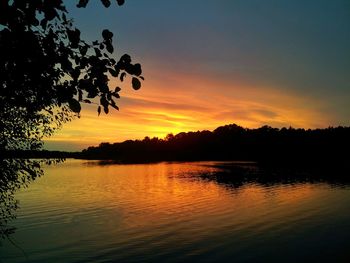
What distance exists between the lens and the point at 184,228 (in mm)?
32219

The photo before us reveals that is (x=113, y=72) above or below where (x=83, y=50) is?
below

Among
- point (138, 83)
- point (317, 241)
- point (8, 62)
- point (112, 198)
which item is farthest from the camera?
point (112, 198)

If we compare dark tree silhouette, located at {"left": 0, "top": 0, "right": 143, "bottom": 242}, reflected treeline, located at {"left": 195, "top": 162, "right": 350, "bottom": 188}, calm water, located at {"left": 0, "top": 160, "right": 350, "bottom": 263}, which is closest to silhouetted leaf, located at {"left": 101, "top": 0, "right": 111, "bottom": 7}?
dark tree silhouette, located at {"left": 0, "top": 0, "right": 143, "bottom": 242}

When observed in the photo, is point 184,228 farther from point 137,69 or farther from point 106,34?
point 137,69

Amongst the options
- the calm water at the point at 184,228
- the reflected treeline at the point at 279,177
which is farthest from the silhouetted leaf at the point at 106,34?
the reflected treeline at the point at 279,177

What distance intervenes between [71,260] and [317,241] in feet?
56.8

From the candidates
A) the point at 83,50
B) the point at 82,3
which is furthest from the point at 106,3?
the point at 83,50

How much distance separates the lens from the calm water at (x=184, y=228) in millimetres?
24719

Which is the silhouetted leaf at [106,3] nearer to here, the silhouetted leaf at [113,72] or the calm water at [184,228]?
the silhouetted leaf at [113,72]

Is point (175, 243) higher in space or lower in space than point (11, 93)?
lower

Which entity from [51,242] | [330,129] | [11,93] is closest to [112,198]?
A: [51,242]

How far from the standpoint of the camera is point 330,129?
19388 centimetres

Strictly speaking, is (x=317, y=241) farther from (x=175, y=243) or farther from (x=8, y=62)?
(x=8, y=62)

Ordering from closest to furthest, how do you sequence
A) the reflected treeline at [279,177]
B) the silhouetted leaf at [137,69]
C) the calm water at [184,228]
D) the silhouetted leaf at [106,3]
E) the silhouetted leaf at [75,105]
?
the silhouetted leaf at [137,69] < the silhouetted leaf at [75,105] < the silhouetted leaf at [106,3] < the calm water at [184,228] < the reflected treeline at [279,177]
